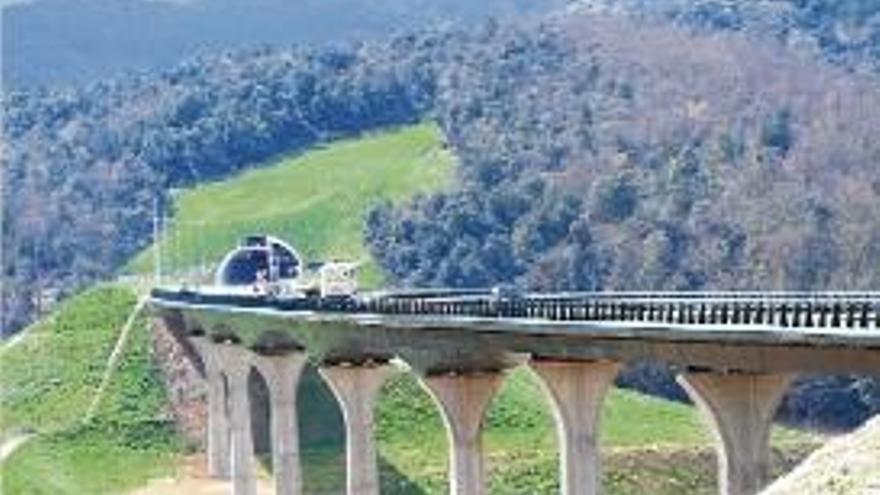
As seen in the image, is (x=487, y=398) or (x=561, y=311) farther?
(x=487, y=398)

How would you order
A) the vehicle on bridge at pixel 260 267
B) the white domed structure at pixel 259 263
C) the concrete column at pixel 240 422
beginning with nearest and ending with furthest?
the concrete column at pixel 240 422 → the vehicle on bridge at pixel 260 267 → the white domed structure at pixel 259 263

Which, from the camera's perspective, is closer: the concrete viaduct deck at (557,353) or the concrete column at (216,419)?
the concrete viaduct deck at (557,353)

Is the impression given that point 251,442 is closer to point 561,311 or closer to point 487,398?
point 487,398

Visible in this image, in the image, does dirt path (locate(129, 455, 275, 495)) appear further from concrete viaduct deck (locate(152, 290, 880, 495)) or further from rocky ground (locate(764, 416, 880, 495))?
rocky ground (locate(764, 416, 880, 495))

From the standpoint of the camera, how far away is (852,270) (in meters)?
195

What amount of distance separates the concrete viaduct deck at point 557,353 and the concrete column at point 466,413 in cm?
6

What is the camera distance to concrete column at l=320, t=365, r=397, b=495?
9731 centimetres

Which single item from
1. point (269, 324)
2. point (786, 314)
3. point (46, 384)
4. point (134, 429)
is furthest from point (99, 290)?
point (786, 314)

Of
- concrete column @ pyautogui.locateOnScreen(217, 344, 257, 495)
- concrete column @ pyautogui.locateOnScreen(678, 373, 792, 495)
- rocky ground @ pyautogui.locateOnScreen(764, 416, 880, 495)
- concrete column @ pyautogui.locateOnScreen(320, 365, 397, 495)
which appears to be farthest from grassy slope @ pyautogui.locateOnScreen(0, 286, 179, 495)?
rocky ground @ pyautogui.locateOnScreen(764, 416, 880, 495)

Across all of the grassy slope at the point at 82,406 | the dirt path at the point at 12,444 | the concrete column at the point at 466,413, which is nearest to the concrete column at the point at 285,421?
the grassy slope at the point at 82,406

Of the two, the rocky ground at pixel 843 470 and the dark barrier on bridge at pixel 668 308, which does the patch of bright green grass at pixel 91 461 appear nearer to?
→ the dark barrier on bridge at pixel 668 308

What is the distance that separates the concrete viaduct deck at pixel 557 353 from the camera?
204ft

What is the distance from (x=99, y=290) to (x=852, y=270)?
75.1m

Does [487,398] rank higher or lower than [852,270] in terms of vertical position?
lower
